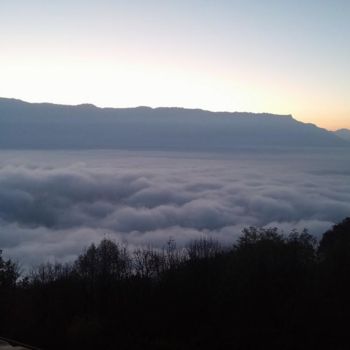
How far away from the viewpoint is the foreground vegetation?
43.7 ft

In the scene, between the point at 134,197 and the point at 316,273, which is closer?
the point at 316,273

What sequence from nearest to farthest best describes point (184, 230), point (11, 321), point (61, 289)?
point (11, 321) → point (61, 289) → point (184, 230)

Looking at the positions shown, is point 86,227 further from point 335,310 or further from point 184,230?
point 335,310

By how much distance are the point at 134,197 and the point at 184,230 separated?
240 ft

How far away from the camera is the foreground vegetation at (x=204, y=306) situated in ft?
43.7

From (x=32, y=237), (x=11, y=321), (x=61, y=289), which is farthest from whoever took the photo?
(x=32, y=237)

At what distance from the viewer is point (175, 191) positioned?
194 metres

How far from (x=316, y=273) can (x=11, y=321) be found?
10226 mm

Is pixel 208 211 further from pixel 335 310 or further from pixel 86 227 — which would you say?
pixel 335 310

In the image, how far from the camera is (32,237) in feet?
441

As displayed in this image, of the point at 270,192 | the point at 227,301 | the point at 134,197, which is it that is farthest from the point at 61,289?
the point at 134,197

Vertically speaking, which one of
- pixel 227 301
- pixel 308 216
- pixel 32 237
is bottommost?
pixel 32 237

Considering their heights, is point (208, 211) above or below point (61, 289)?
below

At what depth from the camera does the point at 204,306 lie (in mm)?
15852
